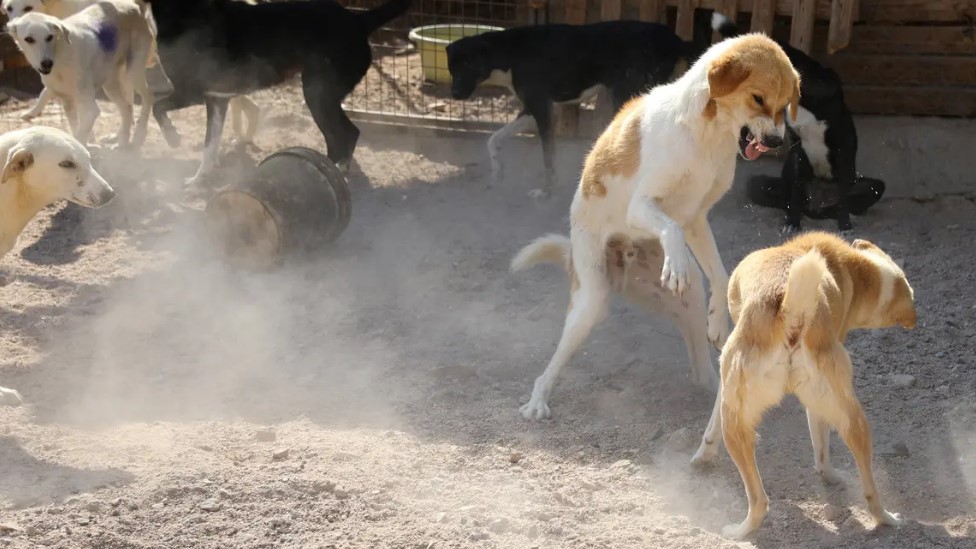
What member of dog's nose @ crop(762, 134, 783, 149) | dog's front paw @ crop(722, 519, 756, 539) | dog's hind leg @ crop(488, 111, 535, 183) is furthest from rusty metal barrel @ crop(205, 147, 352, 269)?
dog's front paw @ crop(722, 519, 756, 539)

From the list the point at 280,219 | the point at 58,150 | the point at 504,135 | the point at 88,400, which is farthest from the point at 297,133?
the point at 88,400

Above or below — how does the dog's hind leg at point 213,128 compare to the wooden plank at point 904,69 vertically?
below

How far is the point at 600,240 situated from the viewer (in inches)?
209

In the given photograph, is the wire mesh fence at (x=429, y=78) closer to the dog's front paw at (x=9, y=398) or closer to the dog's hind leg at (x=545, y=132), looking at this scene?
the dog's hind leg at (x=545, y=132)

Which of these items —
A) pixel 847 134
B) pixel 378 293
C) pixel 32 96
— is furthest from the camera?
pixel 32 96

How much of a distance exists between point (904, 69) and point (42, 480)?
23.3 feet

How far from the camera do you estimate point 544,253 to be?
5.73 meters

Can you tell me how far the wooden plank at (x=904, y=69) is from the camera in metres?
8.45

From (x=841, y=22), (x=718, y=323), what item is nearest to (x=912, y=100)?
(x=841, y=22)

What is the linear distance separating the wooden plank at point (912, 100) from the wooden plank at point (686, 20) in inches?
→ 53.5

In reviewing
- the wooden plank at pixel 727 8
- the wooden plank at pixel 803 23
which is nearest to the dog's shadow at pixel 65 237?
the wooden plank at pixel 727 8

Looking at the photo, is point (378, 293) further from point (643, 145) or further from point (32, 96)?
point (32, 96)

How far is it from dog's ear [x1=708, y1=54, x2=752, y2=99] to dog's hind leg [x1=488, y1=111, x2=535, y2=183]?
14.7 ft

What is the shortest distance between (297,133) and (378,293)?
11.9 feet
